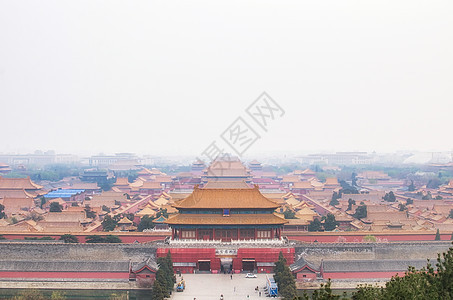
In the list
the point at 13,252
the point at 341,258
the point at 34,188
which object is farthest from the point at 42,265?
the point at 34,188

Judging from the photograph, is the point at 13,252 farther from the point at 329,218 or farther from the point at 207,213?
the point at 329,218

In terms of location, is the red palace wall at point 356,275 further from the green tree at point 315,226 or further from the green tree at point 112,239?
the green tree at point 112,239

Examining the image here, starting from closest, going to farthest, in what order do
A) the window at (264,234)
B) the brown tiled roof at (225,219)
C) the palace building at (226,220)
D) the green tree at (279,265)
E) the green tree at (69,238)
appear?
1. the green tree at (279,265)
2. the brown tiled roof at (225,219)
3. the palace building at (226,220)
4. the window at (264,234)
5. the green tree at (69,238)

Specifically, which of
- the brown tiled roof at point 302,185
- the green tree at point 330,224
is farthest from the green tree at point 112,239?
the brown tiled roof at point 302,185

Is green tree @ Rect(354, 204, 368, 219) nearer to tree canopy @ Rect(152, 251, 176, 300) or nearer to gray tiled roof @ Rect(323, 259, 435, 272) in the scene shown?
gray tiled roof @ Rect(323, 259, 435, 272)

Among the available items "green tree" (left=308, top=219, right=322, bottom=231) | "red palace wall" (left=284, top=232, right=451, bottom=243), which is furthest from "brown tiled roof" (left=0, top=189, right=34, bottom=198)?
"red palace wall" (left=284, top=232, right=451, bottom=243)

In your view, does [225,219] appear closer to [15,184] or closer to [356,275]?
[356,275]
